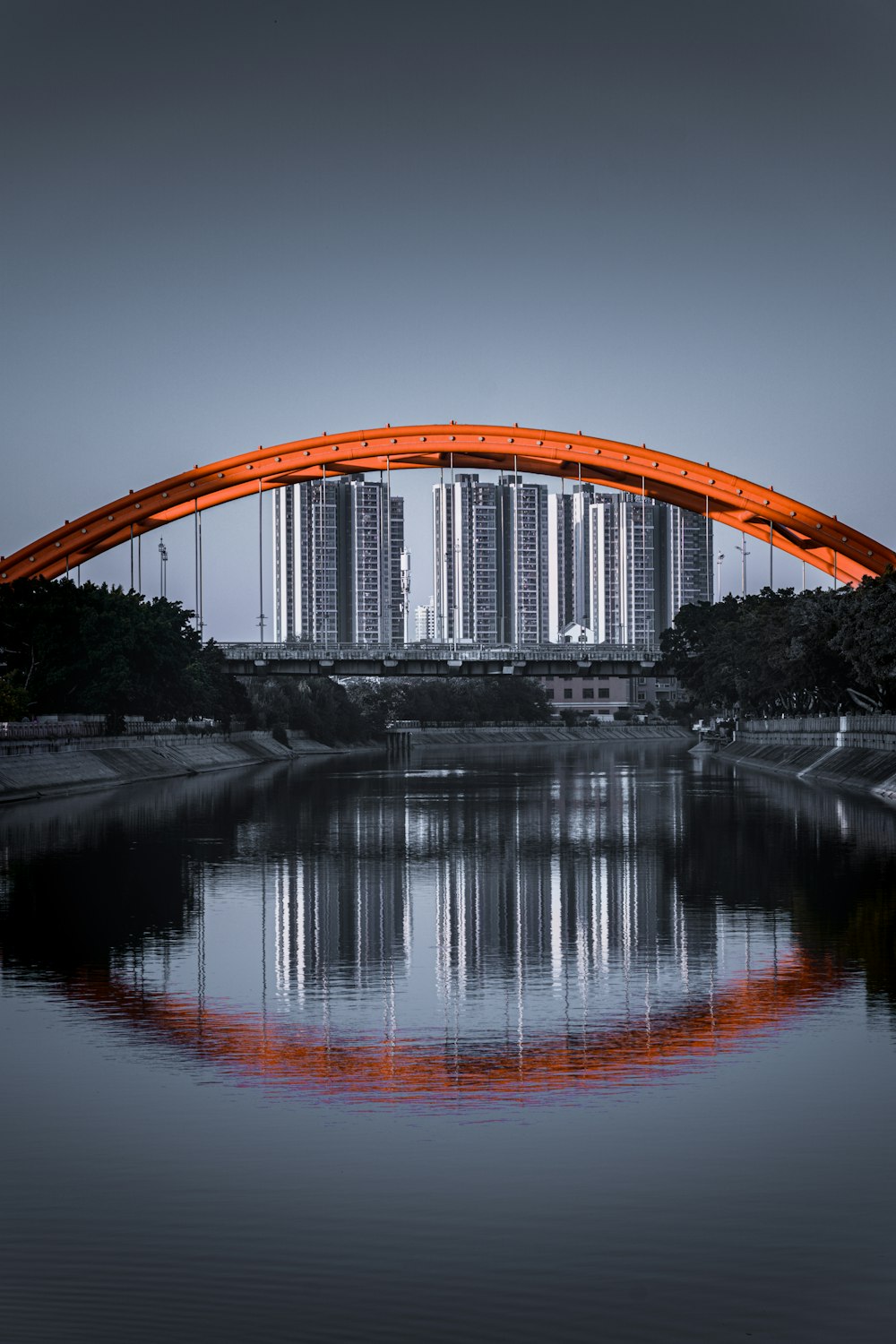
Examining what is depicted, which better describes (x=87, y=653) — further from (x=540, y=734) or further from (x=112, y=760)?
(x=540, y=734)

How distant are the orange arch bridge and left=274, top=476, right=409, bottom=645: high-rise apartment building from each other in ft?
184

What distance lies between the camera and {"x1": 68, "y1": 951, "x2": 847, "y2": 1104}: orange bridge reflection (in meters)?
9.91

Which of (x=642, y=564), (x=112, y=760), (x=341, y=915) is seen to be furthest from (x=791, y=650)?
(x=642, y=564)

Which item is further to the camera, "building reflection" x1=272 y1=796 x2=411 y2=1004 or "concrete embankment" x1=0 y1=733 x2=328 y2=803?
"concrete embankment" x1=0 y1=733 x2=328 y2=803

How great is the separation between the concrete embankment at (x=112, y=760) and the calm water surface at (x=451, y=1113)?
33208mm

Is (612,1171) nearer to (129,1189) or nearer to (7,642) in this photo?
(129,1189)

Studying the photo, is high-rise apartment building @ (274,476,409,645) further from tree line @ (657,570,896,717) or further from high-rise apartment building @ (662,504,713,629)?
high-rise apartment building @ (662,504,713,629)

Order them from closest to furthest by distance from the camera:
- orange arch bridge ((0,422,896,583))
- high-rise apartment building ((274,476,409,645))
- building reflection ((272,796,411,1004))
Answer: building reflection ((272,796,411,1004)) < orange arch bridge ((0,422,896,583)) < high-rise apartment building ((274,476,409,645))

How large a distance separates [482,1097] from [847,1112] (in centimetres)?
202

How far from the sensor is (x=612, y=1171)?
7961 mm

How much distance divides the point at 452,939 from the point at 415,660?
258 feet

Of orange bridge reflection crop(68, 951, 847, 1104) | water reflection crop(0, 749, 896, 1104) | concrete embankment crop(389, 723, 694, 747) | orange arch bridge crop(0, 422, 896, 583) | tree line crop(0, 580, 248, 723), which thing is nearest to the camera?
orange bridge reflection crop(68, 951, 847, 1104)

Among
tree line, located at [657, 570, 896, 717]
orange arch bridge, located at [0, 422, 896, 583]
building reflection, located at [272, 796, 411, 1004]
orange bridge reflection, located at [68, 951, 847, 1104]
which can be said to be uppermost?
orange arch bridge, located at [0, 422, 896, 583]

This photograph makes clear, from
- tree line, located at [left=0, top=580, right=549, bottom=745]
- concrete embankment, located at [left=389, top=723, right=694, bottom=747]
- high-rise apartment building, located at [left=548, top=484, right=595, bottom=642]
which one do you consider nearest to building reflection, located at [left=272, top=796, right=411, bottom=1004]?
tree line, located at [left=0, top=580, right=549, bottom=745]
